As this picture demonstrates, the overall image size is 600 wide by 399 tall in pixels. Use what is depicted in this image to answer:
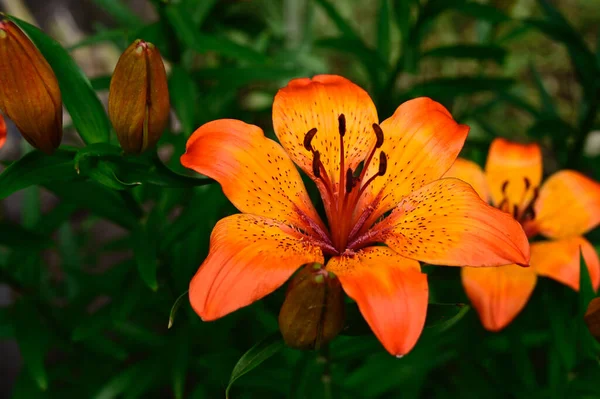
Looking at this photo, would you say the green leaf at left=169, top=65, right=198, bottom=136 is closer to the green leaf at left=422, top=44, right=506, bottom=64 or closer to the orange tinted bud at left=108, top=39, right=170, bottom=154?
the orange tinted bud at left=108, top=39, right=170, bottom=154

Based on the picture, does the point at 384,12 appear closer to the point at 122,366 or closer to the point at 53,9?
the point at 122,366

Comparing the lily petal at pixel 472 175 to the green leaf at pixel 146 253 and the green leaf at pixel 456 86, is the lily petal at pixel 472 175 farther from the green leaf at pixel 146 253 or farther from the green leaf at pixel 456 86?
the green leaf at pixel 146 253

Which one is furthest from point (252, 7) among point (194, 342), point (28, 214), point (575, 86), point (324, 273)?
point (324, 273)

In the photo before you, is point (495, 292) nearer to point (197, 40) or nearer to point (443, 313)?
point (443, 313)

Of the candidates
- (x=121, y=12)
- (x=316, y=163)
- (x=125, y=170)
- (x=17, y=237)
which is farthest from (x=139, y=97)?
(x=121, y=12)

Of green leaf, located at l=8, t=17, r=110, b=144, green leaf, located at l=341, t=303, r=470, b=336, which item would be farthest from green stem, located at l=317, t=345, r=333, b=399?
green leaf, located at l=8, t=17, r=110, b=144
